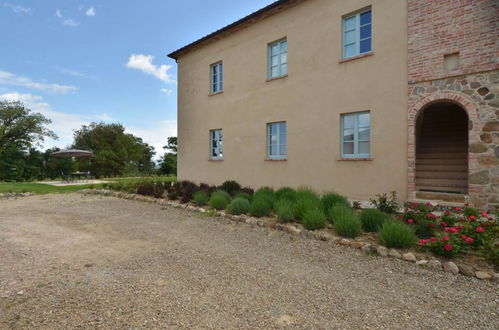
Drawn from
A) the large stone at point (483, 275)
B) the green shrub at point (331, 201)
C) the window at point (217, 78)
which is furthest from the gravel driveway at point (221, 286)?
the window at point (217, 78)

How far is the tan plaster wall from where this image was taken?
761 cm

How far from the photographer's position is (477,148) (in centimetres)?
645

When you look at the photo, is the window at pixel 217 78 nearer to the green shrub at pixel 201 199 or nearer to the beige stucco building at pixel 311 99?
the beige stucco building at pixel 311 99

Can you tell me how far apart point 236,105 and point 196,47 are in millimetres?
4470

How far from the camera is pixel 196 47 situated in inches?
539

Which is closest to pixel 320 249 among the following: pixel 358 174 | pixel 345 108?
pixel 358 174

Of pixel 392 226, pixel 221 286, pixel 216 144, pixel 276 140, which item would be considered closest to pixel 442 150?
pixel 276 140

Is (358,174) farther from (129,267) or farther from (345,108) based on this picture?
(129,267)

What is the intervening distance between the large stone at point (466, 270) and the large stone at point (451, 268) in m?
0.05

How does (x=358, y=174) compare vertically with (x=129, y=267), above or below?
above

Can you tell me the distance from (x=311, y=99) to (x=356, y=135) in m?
2.08

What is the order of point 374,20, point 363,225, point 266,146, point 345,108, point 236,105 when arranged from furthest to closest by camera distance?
point 236,105, point 266,146, point 345,108, point 374,20, point 363,225

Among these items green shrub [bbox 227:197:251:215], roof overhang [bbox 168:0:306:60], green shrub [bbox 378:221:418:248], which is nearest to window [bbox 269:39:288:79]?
roof overhang [bbox 168:0:306:60]

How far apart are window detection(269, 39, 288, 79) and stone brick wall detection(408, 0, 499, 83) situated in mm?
4283
